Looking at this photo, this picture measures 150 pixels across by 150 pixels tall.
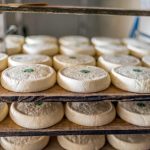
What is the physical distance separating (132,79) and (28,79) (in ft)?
1.58

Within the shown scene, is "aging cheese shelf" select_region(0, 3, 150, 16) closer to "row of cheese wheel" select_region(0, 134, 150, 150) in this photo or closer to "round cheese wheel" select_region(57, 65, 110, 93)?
"round cheese wheel" select_region(57, 65, 110, 93)

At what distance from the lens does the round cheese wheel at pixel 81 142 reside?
48.2 inches

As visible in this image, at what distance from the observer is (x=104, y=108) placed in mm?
1216

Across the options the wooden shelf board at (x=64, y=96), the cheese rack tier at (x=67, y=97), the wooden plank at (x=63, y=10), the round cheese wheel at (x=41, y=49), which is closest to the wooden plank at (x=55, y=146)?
the cheese rack tier at (x=67, y=97)

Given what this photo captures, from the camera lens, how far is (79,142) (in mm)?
1240

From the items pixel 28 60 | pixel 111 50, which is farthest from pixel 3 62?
pixel 111 50

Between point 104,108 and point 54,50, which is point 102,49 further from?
point 104,108

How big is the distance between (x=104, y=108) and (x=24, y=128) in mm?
434

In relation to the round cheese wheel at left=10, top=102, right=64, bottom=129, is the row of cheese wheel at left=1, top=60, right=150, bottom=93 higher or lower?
higher

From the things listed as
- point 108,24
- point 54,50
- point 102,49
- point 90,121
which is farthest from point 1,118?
point 108,24

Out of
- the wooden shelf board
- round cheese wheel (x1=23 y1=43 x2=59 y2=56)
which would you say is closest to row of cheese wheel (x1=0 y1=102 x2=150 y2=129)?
the wooden shelf board

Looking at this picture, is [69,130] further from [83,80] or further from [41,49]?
[41,49]

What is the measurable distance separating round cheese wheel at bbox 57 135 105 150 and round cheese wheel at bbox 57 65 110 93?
14.2 inches

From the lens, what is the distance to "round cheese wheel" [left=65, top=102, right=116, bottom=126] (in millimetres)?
1113
